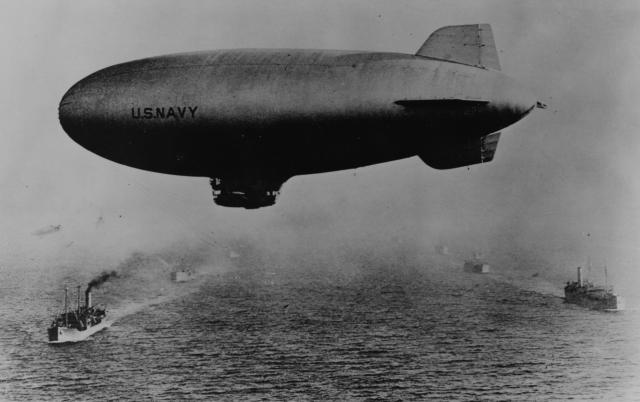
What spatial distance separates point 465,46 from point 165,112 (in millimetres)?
5496

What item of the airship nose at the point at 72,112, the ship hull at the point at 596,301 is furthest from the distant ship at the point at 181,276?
the airship nose at the point at 72,112

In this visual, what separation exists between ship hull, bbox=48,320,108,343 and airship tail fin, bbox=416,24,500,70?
61193mm

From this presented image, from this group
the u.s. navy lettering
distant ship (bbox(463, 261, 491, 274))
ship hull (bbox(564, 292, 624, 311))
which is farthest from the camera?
distant ship (bbox(463, 261, 491, 274))

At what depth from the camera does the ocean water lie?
5428 centimetres

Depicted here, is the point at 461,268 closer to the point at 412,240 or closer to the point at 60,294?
the point at 412,240

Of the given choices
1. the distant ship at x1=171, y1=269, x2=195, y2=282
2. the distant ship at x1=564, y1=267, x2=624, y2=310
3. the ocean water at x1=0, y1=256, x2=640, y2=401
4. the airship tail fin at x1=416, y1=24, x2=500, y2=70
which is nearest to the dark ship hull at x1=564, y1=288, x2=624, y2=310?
the distant ship at x1=564, y1=267, x2=624, y2=310

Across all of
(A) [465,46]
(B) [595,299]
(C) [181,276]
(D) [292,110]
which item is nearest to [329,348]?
(B) [595,299]

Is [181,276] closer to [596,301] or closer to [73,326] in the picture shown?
[73,326]

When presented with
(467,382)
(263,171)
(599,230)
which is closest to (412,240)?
(599,230)

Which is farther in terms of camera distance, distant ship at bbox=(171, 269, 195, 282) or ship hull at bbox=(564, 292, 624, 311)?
distant ship at bbox=(171, 269, 195, 282)

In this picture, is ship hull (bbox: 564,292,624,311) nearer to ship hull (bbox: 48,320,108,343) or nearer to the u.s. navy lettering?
ship hull (bbox: 48,320,108,343)

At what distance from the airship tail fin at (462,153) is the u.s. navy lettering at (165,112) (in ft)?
13.6

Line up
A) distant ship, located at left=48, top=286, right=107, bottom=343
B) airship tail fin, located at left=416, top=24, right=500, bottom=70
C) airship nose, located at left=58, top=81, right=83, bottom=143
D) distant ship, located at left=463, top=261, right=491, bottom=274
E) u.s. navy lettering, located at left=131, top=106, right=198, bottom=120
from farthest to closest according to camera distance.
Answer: distant ship, located at left=463, top=261, right=491, bottom=274
distant ship, located at left=48, top=286, right=107, bottom=343
airship nose, located at left=58, top=81, right=83, bottom=143
airship tail fin, located at left=416, top=24, right=500, bottom=70
u.s. navy lettering, located at left=131, top=106, right=198, bottom=120

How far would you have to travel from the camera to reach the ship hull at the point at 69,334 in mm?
63625
